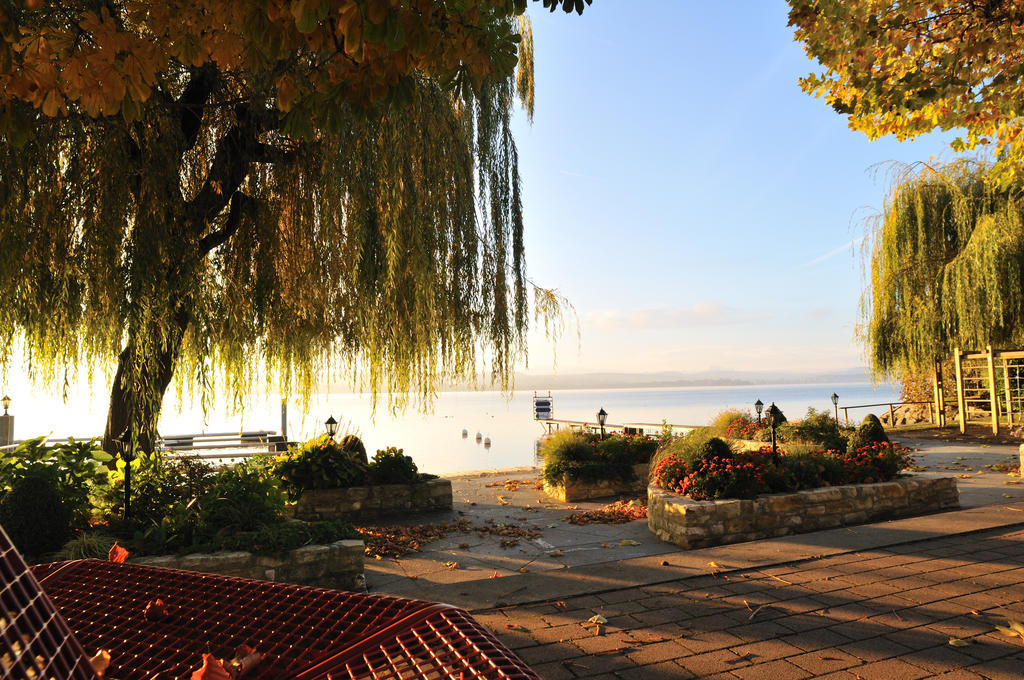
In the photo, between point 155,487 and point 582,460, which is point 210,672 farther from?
point 582,460

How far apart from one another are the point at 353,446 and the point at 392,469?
75 centimetres

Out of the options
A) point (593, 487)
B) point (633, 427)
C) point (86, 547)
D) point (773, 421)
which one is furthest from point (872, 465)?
point (633, 427)

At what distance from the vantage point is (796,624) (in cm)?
398

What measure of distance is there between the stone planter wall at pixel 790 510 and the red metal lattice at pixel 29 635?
594 centimetres

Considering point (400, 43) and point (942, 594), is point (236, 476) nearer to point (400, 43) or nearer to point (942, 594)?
point (400, 43)

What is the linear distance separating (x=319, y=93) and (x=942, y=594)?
17.7ft

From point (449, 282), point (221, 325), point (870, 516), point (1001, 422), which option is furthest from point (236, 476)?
point (1001, 422)

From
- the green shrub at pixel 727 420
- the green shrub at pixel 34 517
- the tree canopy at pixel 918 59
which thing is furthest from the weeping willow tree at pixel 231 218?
the green shrub at pixel 727 420

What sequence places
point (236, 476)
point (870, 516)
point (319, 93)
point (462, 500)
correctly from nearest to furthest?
point (319, 93), point (236, 476), point (870, 516), point (462, 500)

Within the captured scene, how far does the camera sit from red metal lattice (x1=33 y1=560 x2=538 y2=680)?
150 cm

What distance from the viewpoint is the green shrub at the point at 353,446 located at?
9.06 meters

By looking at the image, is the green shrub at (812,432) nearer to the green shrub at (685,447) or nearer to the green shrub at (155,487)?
the green shrub at (685,447)

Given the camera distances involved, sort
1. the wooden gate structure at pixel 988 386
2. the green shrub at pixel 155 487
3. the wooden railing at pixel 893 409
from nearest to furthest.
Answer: the green shrub at pixel 155 487
the wooden gate structure at pixel 988 386
the wooden railing at pixel 893 409

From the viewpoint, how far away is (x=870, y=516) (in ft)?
23.7
